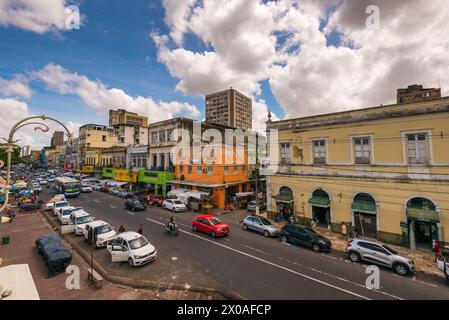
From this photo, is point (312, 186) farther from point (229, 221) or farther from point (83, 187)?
point (83, 187)

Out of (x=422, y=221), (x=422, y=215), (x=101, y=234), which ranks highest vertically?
(x=422, y=215)

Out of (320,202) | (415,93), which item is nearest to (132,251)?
(320,202)

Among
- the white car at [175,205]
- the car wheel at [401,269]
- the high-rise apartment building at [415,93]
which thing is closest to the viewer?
the car wheel at [401,269]

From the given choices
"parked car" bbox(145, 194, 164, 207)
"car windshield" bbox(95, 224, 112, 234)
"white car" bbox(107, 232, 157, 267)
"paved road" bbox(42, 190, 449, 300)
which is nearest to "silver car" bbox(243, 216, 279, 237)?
"paved road" bbox(42, 190, 449, 300)

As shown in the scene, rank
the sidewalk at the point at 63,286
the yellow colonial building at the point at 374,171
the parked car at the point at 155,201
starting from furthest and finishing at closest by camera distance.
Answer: the parked car at the point at 155,201, the yellow colonial building at the point at 374,171, the sidewalk at the point at 63,286

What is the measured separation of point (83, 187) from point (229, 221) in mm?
34253

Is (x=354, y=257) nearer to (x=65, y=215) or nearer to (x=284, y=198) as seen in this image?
(x=284, y=198)

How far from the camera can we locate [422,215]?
49.6ft

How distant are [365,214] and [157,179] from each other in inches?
1166

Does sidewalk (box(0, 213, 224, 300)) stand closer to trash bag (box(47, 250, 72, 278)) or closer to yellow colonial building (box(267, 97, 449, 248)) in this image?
trash bag (box(47, 250, 72, 278))

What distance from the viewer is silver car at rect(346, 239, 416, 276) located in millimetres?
11828

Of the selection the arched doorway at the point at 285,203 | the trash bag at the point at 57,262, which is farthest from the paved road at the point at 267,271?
the arched doorway at the point at 285,203

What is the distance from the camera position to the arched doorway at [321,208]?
19884 mm

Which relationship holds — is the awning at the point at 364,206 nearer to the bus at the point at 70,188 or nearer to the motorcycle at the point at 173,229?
the motorcycle at the point at 173,229
